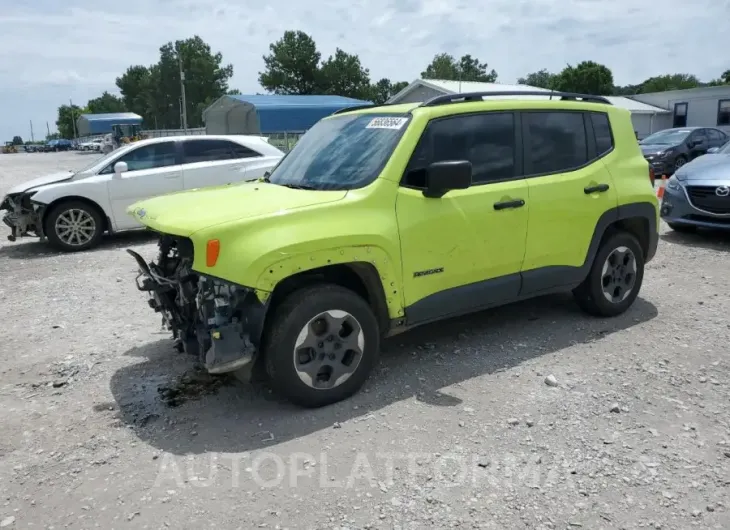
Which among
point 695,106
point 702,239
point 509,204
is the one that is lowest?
point 702,239

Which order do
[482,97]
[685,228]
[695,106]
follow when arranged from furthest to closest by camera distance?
[695,106]
[685,228]
[482,97]

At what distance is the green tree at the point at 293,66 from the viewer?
227ft

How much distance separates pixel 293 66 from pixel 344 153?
69152 millimetres

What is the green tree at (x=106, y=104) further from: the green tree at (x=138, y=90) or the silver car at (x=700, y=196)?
the silver car at (x=700, y=196)

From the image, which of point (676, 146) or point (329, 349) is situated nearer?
point (329, 349)

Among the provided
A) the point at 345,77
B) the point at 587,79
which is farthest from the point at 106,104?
the point at 587,79

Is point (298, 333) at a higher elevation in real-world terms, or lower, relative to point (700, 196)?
lower

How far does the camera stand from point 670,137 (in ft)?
63.0

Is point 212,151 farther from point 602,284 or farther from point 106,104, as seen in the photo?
point 106,104

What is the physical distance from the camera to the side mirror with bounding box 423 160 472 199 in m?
3.94

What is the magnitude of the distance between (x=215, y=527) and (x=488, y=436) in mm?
1614

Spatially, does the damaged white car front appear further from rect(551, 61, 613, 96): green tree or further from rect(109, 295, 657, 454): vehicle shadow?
rect(551, 61, 613, 96): green tree

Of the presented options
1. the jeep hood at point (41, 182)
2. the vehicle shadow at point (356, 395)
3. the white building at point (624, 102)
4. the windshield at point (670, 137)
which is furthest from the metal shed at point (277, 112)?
the vehicle shadow at point (356, 395)

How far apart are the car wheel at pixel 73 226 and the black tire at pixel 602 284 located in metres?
7.32
